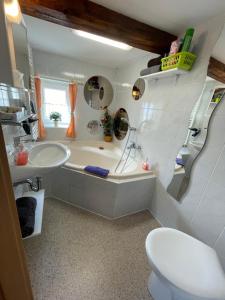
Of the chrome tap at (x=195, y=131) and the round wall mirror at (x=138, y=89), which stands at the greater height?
the round wall mirror at (x=138, y=89)

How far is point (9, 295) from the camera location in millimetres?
544

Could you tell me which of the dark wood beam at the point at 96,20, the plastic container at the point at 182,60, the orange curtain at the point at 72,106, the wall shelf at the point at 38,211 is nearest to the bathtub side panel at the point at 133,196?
the wall shelf at the point at 38,211

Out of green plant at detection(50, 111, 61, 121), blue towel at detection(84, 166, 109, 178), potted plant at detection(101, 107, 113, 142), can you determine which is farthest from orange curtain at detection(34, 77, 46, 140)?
blue towel at detection(84, 166, 109, 178)

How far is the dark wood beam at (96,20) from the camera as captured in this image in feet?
3.82

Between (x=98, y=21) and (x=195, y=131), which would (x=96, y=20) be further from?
(x=195, y=131)

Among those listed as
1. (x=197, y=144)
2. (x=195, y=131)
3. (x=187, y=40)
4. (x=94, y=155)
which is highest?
(x=187, y=40)

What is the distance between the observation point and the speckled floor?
1165 mm

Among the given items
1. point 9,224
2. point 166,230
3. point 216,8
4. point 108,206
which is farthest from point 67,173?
point 216,8

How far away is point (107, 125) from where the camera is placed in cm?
316

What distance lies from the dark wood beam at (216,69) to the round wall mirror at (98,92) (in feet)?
6.93

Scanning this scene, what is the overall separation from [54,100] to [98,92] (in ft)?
3.07

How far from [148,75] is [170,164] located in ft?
3.81

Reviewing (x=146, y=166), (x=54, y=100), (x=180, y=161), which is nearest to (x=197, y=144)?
(x=180, y=161)

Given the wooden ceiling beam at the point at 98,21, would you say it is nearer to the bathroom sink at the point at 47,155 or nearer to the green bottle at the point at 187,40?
the green bottle at the point at 187,40
